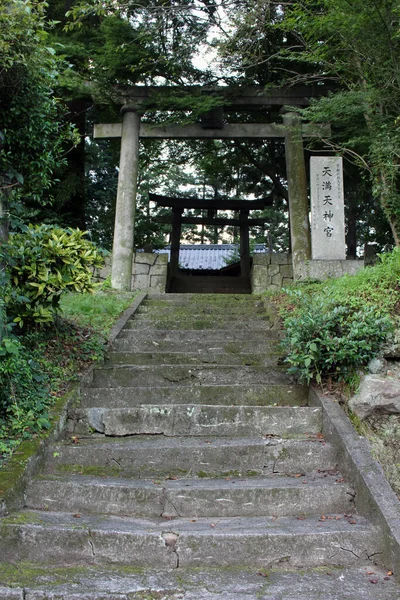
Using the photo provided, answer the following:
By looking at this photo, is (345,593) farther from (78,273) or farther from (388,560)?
(78,273)

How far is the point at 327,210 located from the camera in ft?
30.1

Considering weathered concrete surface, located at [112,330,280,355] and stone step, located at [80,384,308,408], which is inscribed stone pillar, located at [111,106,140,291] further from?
stone step, located at [80,384,308,408]

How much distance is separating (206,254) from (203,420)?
20.8 meters

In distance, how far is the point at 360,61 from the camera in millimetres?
7723

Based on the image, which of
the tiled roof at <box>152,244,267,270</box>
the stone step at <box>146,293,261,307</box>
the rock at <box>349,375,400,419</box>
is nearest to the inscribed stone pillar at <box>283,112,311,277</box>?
the stone step at <box>146,293,261,307</box>

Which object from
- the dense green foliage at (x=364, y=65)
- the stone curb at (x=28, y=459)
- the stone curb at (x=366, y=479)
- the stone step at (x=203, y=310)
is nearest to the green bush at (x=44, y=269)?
the stone curb at (x=28, y=459)

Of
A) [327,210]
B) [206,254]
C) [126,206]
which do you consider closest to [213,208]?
[126,206]

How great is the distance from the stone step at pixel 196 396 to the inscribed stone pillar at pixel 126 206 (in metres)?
5.04

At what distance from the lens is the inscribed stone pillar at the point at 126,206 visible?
384 inches

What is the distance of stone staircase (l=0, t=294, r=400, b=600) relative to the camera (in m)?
2.82

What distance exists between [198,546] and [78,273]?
2562 mm

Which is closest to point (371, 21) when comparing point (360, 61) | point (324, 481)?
point (360, 61)

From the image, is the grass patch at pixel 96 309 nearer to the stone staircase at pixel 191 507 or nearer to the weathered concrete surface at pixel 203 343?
the weathered concrete surface at pixel 203 343

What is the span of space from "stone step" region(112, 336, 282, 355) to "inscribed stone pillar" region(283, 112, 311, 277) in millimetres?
3685
